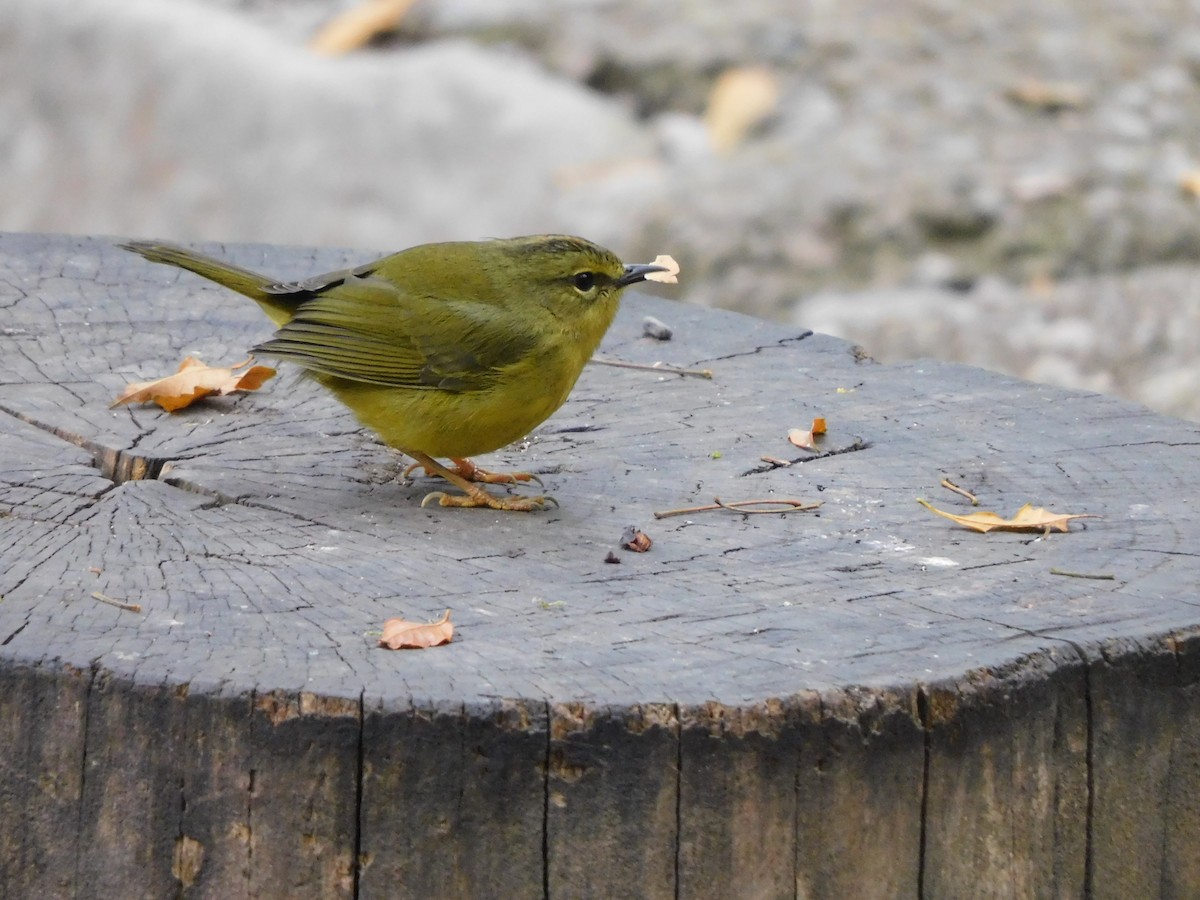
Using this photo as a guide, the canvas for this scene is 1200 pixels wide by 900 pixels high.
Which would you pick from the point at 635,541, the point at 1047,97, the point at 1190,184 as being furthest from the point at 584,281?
the point at 1047,97

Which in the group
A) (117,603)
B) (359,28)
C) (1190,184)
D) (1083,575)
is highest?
(359,28)

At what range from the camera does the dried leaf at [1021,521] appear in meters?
3.93

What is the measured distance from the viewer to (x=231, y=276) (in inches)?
190

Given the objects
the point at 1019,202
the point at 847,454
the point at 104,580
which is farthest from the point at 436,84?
the point at 104,580

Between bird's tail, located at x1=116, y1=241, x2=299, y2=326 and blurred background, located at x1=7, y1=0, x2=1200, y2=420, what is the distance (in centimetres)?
454

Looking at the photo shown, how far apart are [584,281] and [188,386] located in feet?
3.79

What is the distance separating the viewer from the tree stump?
2945 mm

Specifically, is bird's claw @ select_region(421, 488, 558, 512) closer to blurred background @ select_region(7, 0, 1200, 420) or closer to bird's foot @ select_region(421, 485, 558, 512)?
bird's foot @ select_region(421, 485, 558, 512)

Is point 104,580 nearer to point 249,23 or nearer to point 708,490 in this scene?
point 708,490

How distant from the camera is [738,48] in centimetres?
1043

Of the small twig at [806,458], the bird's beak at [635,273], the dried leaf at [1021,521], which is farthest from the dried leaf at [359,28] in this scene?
the dried leaf at [1021,521]

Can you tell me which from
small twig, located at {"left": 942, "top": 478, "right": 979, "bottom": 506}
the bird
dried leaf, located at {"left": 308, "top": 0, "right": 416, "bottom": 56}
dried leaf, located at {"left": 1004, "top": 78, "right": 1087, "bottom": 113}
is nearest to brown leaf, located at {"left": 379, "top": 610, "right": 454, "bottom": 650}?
the bird

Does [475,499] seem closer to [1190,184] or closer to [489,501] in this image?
[489,501]

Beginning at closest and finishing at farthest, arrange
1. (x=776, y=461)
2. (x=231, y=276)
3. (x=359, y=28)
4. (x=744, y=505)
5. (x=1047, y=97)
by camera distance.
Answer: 1. (x=744, y=505)
2. (x=776, y=461)
3. (x=231, y=276)
4. (x=1047, y=97)
5. (x=359, y=28)
